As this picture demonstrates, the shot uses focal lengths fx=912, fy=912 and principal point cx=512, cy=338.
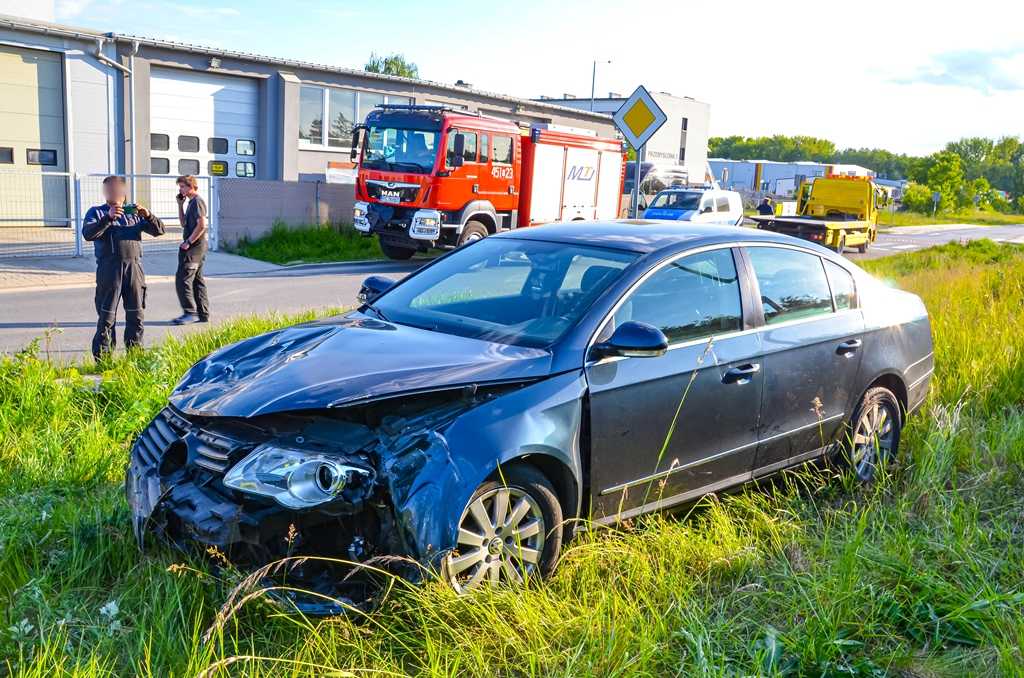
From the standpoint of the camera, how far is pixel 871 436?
17.8ft

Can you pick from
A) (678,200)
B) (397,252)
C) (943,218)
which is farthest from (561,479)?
(943,218)

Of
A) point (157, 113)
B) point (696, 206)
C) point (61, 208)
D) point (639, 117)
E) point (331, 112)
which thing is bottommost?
point (61, 208)

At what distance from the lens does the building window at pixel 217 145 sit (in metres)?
23.3

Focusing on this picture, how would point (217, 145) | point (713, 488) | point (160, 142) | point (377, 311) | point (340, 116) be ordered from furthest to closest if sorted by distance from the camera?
1. point (340, 116)
2. point (217, 145)
3. point (160, 142)
4. point (377, 311)
5. point (713, 488)

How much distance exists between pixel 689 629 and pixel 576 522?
0.68 m

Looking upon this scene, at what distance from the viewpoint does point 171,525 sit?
11.4ft

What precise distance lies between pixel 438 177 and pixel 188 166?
28.9 ft

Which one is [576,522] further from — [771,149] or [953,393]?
[771,149]

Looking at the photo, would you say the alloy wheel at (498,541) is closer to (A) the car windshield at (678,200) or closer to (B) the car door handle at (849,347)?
(B) the car door handle at (849,347)

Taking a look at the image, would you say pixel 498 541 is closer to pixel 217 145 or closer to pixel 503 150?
pixel 503 150

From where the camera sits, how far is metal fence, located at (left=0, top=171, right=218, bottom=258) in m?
16.4

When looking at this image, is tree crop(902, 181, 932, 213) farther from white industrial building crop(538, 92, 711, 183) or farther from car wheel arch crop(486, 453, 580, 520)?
car wheel arch crop(486, 453, 580, 520)

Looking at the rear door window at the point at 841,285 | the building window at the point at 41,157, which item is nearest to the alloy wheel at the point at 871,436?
the rear door window at the point at 841,285

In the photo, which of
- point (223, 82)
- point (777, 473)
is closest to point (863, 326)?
point (777, 473)
